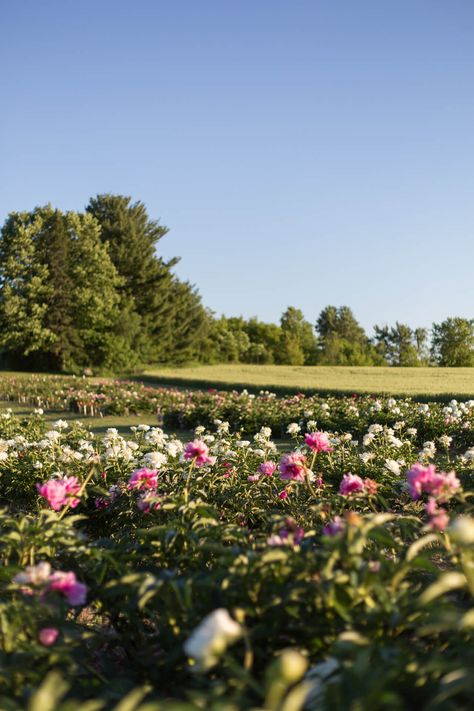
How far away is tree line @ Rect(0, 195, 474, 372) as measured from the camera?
3528cm

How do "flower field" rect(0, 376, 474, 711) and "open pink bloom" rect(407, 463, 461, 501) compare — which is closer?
"flower field" rect(0, 376, 474, 711)

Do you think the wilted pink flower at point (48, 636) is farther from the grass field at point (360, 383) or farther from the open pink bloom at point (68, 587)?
the grass field at point (360, 383)

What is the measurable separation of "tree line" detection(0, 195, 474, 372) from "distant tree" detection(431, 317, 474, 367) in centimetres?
9

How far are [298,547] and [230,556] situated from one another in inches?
9.5

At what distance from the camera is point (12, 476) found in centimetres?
508

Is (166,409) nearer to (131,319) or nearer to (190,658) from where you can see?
(190,658)

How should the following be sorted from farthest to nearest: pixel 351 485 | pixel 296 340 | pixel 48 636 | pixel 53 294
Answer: pixel 296 340
pixel 53 294
pixel 351 485
pixel 48 636

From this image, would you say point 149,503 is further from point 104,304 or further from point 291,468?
point 104,304

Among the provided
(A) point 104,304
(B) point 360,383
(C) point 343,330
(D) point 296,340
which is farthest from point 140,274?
(C) point 343,330

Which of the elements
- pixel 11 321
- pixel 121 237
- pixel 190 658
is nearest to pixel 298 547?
pixel 190 658

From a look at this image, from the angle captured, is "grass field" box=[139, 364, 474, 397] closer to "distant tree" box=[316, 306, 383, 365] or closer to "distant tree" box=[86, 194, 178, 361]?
"distant tree" box=[86, 194, 178, 361]

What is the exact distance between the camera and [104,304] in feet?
121

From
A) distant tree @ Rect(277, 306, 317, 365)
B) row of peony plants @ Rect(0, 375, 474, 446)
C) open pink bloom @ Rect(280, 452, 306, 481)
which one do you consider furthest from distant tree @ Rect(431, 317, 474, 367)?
open pink bloom @ Rect(280, 452, 306, 481)

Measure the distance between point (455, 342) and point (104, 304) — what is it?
33.6 metres
